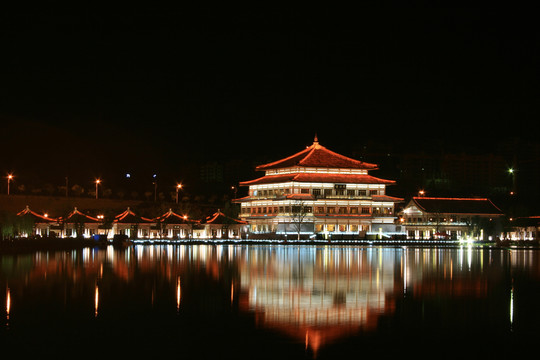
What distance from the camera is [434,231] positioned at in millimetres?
74875

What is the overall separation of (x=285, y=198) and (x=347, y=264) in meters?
Answer: 38.7

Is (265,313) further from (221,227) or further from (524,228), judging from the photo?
(524,228)

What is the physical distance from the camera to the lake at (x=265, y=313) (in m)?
13.6

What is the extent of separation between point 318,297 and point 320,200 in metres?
53.0

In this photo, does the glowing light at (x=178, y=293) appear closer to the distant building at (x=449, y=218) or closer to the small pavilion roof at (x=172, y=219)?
the small pavilion roof at (x=172, y=219)

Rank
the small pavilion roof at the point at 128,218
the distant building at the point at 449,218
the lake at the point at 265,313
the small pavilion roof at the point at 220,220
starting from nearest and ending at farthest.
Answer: the lake at the point at 265,313 → the small pavilion roof at the point at 128,218 → the small pavilion roof at the point at 220,220 → the distant building at the point at 449,218

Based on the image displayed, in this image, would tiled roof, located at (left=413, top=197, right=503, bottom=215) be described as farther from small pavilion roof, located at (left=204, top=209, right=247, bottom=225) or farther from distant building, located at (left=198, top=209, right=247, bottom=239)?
small pavilion roof, located at (left=204, top=209, right=247, bottom=225)

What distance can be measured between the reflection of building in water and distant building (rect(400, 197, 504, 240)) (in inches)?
1718

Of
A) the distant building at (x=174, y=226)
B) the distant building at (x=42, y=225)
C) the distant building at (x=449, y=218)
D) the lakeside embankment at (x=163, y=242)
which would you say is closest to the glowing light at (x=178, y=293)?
the lakeside embankment at (x=163, y=242)

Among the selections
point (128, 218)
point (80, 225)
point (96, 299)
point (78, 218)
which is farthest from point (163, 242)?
point (96, 299)

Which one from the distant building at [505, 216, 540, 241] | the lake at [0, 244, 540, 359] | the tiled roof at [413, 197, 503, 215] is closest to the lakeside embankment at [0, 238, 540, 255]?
the tiled roof at [413, 197, 503, 215]

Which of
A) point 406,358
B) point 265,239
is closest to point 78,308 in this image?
point 406,358

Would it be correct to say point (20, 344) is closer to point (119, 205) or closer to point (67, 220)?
point (67, 220)

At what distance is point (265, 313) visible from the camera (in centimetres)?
1739
